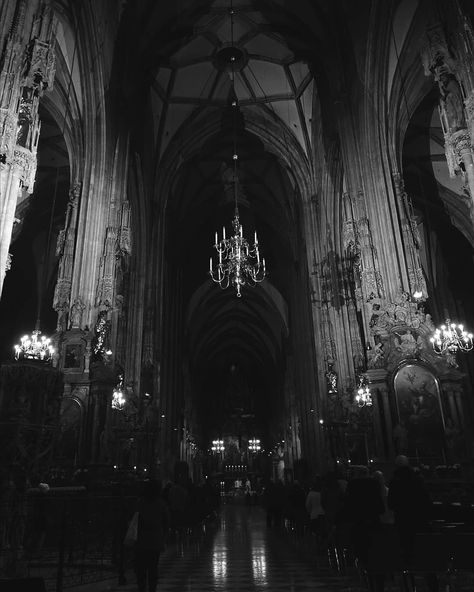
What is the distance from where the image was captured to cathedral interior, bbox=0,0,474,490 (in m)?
9.63

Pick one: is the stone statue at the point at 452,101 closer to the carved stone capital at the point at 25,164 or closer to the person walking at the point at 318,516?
the person walking at the point at 318,516

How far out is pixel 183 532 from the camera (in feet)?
37.4

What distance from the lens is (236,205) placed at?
16531mm

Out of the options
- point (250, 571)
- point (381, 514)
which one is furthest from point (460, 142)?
point (250, 571)

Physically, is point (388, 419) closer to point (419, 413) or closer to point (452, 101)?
point (419, 413)

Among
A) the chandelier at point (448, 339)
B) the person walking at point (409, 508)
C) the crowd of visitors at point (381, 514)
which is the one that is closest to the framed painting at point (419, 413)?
the chandelier at point (448, 339)

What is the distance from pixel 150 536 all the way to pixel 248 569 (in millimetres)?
2899

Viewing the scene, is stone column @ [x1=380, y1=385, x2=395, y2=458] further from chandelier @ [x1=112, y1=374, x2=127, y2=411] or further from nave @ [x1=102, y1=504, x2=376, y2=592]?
chandelier @ [x1=112, y1=374, x2=127, y2=411]

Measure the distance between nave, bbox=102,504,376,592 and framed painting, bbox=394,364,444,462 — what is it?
11.8 ft

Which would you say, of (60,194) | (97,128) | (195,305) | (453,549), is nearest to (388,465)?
(453,549)

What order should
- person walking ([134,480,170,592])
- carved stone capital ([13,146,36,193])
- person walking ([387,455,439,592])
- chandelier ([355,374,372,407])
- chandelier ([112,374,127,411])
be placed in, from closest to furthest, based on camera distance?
1. person walking ([387,455,439,592])
2. person walking ([134,480,170,592])
3. carved stone capital ([13,146,36,193])
4. chandelier ([112,374,127,411])
5. chandelier ([355,374,372,407])

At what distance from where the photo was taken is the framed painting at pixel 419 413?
11.5 metres

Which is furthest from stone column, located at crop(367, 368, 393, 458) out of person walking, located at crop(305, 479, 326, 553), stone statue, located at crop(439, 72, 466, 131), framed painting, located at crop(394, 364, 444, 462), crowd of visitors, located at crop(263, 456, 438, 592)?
crowd of visitors, located at crop(263, 456, 438, 592)

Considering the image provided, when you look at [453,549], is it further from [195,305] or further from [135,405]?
[195,305]
